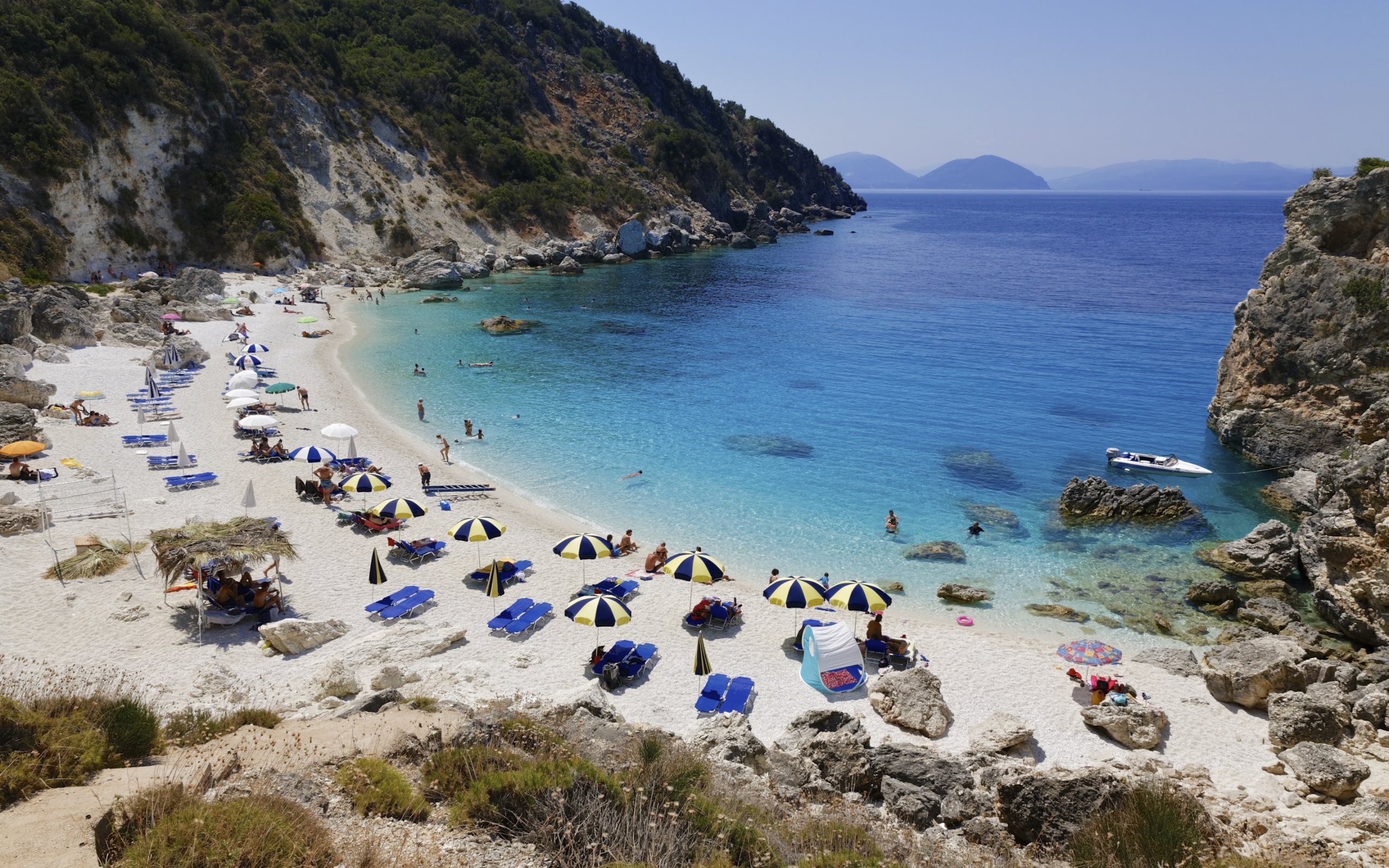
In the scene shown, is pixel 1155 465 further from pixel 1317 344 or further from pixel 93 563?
pixel 93 563

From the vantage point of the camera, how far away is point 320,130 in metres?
70.7

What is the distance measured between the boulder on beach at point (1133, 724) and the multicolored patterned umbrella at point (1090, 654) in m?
1.60

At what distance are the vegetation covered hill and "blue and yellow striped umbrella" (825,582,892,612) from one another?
51.3 m

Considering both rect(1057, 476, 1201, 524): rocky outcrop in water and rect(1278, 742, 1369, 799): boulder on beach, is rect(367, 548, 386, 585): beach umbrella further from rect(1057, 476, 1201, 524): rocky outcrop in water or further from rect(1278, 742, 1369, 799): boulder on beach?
rect(1057, 476, 1201, 524): rocky outcrop in water

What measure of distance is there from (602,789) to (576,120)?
361 ft

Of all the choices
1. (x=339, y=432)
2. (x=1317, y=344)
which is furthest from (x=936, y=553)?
(x=339, y=432)

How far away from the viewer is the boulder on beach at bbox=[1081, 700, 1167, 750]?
1264 cm

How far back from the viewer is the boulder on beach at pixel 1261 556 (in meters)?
19.0

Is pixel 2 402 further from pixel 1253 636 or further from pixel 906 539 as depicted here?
pixel 1253 636

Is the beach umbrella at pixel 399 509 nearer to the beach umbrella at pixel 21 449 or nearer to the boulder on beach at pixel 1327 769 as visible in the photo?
the beach umbrella at pixel 21 449

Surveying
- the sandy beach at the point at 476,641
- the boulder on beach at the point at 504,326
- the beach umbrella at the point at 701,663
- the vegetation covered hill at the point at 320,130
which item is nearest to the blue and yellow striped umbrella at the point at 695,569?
the sandy beach at the point at 476,641

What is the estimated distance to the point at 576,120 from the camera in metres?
105

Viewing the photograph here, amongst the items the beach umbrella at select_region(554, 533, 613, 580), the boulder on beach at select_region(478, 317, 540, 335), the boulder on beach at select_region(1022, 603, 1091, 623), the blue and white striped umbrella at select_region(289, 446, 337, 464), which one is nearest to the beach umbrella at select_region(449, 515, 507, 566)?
the beach umbrella at select_region(554, 533, 613, 580)

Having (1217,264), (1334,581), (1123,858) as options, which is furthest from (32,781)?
(1217,264)
